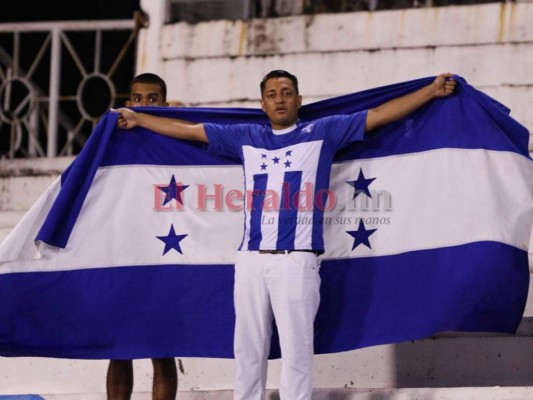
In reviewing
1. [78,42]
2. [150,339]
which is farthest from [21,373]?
[78,42]

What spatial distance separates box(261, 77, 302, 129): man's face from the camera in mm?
6453

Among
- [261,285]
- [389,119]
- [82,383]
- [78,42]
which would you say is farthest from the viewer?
[78,42]

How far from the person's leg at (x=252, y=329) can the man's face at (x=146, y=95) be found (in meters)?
1.23

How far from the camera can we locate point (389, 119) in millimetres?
6641

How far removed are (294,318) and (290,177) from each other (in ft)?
2.32

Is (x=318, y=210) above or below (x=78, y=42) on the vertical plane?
below

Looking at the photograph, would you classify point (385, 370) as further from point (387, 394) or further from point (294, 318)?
point (294, 318)

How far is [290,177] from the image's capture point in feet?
20.7

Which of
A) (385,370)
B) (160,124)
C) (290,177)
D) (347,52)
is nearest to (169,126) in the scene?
(160,124)

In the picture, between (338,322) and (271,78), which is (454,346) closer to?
(338,322)

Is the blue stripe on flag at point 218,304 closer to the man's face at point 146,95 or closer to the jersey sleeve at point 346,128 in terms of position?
the jersey sleeve at point 346,128

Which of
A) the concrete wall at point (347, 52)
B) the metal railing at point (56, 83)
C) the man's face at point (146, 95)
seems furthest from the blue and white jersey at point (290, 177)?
the metal railing at point (56, 83)

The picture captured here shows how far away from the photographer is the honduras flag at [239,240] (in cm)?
662

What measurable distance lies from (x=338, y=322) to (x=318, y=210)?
2.28ft
